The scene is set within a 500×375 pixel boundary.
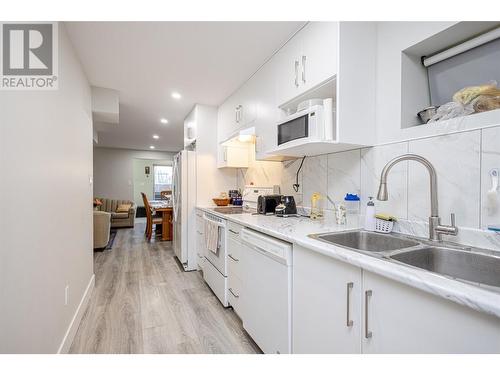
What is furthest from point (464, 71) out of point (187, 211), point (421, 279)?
point (187, 211)

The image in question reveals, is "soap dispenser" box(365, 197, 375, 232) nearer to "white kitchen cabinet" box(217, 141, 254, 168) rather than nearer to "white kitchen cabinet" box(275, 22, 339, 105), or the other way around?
"white kitchen cabinet" box(275, 22, 339, 105)

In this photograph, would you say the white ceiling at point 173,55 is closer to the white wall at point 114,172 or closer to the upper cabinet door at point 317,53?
the upper cabinet door at point 317,53

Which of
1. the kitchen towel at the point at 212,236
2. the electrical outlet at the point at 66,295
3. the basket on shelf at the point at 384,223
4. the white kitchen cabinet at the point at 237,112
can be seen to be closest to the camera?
the basket on shelf at the point at 384,223

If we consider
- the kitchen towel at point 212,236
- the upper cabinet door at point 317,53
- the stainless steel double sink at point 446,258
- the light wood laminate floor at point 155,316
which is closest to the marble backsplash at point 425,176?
the stainless steel double sink at point 446,258

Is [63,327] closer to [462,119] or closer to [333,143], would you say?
[333,143]

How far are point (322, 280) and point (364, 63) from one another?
138cm

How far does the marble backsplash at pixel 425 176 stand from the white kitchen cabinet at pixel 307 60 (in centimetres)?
59

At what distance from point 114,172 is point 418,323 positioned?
332 inches

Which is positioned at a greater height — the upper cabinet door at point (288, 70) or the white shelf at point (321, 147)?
the upper cabinet door at point (288, 70)

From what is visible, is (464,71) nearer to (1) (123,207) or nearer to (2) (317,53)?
(2) (317,53)

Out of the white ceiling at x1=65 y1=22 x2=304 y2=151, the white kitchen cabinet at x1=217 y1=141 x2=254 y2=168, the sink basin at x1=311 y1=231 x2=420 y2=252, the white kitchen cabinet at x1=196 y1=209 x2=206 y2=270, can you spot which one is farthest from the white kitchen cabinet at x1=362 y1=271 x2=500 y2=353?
the white kitchen cabinet at x1=217 y1=141 x2=254 y2=168

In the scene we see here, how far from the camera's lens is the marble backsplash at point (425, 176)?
107 cm
